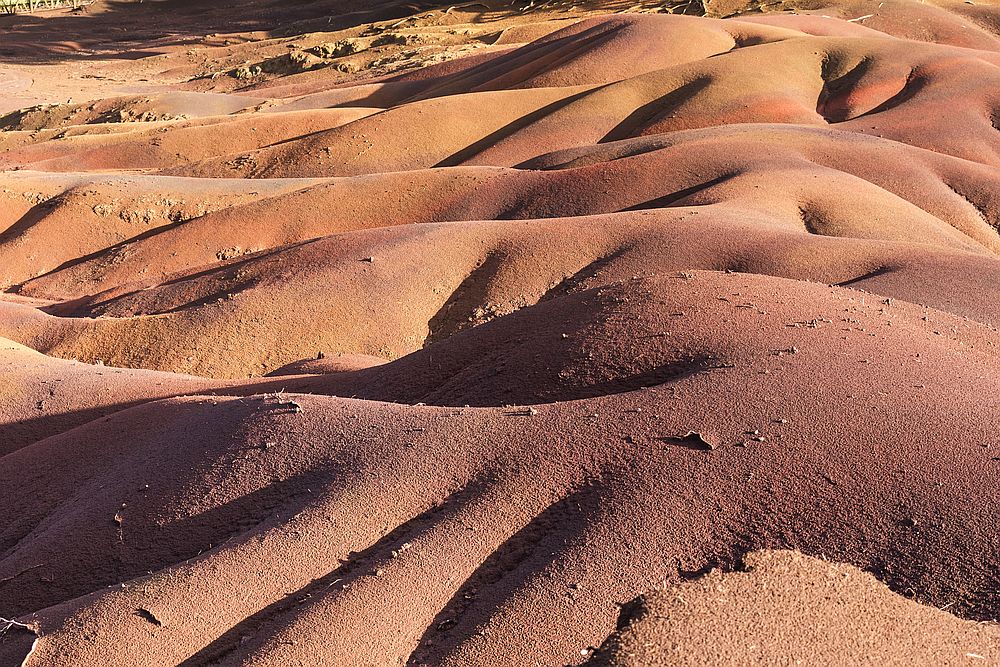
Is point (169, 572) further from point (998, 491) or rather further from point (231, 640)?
point (998, 491)

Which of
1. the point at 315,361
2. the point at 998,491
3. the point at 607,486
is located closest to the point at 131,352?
the point at 315,361

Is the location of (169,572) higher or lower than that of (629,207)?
higher

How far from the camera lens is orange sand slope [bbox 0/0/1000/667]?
2912 mm

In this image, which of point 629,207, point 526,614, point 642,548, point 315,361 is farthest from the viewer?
point 629,207

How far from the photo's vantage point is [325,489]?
11.4 feet

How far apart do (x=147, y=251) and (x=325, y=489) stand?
7.58 m

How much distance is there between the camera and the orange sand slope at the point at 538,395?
2912 millimetres

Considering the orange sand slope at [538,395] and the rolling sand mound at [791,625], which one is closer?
the rolling sand mound at [791,625]

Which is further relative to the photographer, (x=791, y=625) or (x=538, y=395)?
(x=538, y=395)

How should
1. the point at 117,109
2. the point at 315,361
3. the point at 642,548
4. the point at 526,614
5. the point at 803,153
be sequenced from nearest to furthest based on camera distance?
the point at 526,614, the point at 642,548, the point at 315,361, the point at 803,153, the point at 117,109

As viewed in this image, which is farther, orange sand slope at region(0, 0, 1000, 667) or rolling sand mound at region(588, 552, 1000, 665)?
orange sand slope at region(0, 0, 1000, 667)

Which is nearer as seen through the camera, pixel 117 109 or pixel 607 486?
pixel 607 486

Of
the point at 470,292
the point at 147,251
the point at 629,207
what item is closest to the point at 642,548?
the point at 470,292

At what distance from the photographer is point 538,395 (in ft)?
14.2
